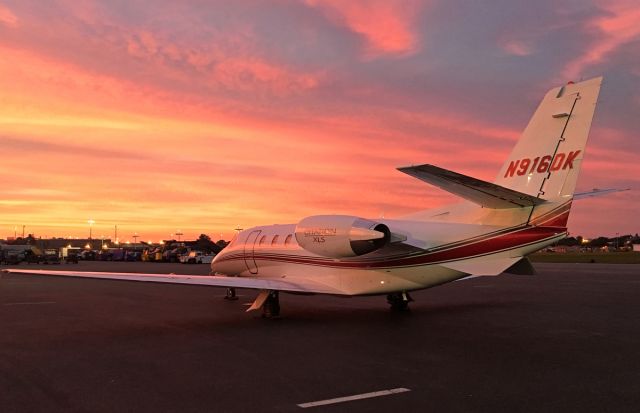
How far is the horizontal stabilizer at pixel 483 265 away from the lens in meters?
12.9

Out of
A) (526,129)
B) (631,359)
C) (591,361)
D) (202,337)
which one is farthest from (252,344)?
(526,129)

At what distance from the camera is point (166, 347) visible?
35.9 feet

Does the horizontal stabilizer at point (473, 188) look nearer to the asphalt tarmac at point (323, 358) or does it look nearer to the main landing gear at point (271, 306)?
the asphalt tarmac at point (323, 358)

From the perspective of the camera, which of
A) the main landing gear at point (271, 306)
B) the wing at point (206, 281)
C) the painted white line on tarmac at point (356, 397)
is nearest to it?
the painted white line on tarmac at point (356, 397)

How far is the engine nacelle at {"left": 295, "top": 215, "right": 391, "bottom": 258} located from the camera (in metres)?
13.7

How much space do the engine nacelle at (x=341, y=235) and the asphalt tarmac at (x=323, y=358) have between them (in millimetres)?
1884

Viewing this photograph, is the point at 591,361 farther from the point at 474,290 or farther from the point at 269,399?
the point at 474,290

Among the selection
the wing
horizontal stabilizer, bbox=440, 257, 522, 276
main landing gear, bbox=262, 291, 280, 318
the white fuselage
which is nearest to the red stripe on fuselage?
the white fuselage

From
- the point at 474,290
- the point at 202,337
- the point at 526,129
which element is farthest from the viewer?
the point at 474,290

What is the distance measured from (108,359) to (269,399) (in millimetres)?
4053

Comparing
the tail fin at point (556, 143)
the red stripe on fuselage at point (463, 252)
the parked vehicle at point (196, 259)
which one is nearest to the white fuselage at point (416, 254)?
the red stripe on fuselage at point (463, 252)

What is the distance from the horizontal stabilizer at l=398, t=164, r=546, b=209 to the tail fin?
704 mm

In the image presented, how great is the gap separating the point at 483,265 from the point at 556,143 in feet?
10.7

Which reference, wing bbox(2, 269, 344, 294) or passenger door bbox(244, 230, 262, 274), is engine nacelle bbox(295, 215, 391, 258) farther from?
passenger door bbox(244, 230, 262, 274)
